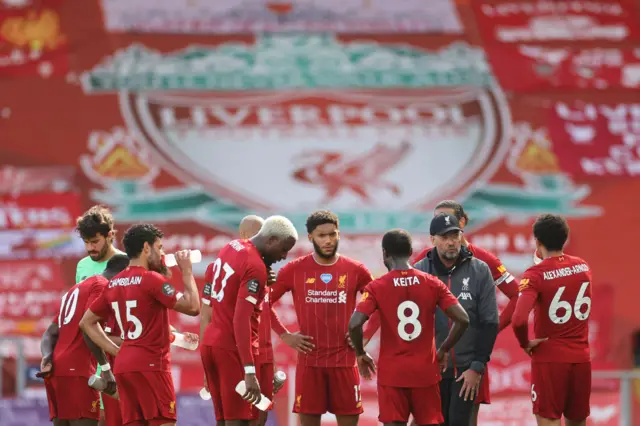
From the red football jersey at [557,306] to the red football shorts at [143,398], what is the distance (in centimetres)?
231

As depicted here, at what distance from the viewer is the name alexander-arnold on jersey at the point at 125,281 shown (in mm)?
6617

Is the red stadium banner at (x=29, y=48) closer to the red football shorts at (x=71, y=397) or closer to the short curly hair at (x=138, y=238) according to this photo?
the red football shorts at (x=71, y=397)

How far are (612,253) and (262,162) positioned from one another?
178 inches

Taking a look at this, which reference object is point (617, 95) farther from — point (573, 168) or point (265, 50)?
point (265, 50)

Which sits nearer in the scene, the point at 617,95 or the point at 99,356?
the point at 99,356

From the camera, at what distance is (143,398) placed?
671 centimetres

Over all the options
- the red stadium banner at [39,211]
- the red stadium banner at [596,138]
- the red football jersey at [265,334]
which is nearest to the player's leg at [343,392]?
the red football jersey at [265,334]

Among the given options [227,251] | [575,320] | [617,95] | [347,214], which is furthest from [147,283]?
[617,95]

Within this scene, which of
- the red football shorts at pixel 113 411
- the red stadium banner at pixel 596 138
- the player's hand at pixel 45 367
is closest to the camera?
the player's hand at pixel 45 367

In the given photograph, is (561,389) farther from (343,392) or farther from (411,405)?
(343,392)

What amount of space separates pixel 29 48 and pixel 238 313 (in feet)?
26.8

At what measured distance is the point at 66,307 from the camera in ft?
23.5

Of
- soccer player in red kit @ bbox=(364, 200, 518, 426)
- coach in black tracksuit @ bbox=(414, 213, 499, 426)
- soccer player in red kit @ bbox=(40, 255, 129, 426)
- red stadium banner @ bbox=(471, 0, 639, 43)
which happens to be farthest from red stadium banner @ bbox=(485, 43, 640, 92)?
soccer player in red kit @ bbox=(40, 255, 129, 426)

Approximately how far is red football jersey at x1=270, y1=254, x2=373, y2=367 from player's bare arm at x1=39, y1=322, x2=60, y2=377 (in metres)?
1.65
